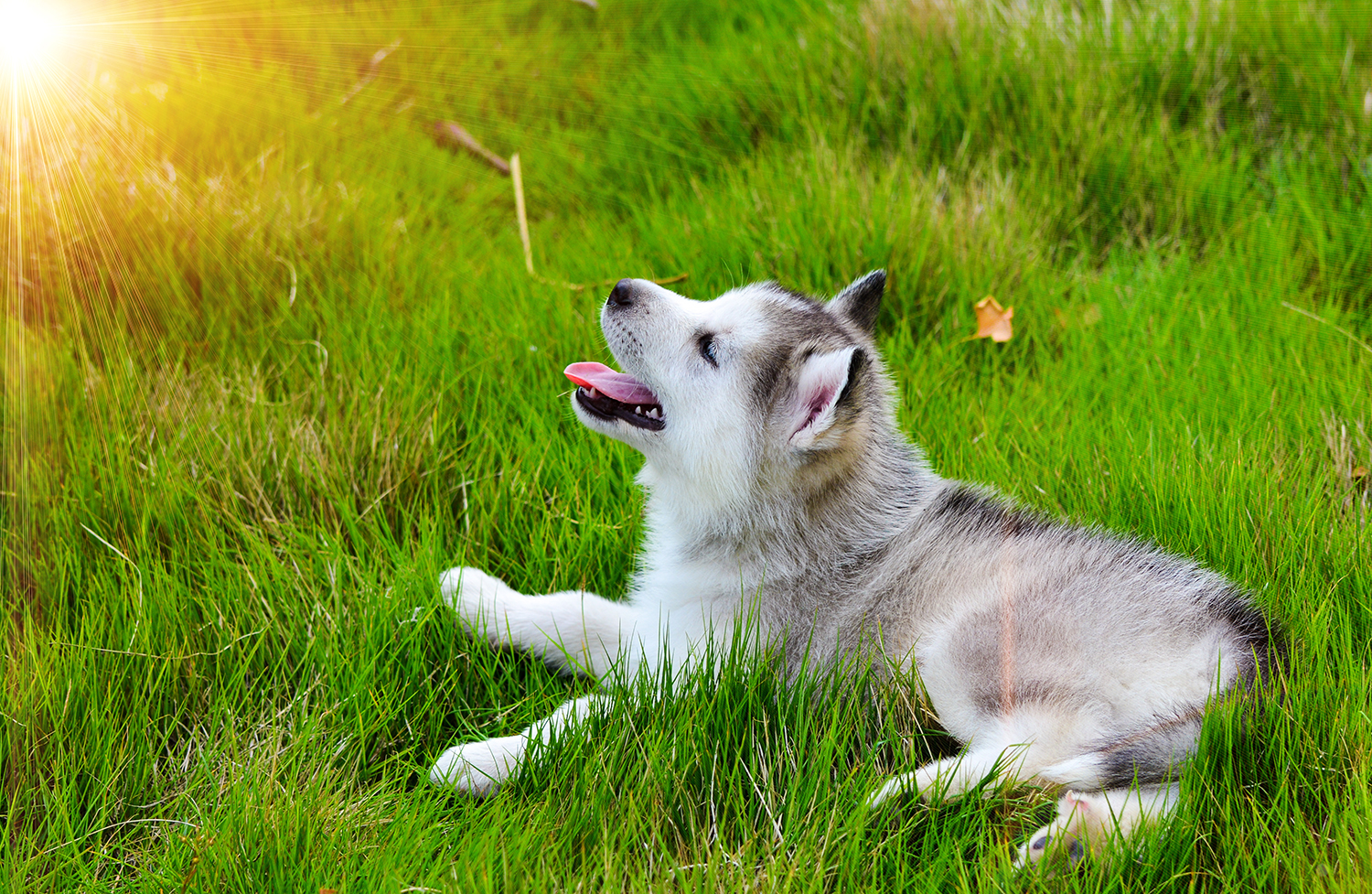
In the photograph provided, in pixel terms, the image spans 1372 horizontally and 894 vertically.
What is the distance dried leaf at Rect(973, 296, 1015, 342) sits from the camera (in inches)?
162

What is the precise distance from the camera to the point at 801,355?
3043 mm

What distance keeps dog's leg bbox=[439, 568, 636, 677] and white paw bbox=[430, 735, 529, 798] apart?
1.38 ft

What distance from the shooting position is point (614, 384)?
322 cm

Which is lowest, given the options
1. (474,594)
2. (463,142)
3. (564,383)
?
(474,594)

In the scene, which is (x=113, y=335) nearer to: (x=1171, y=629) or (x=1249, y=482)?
(x=1171, y=629)

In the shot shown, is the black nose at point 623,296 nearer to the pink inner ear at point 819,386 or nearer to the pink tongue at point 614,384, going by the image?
the pink tongue at point 614,384

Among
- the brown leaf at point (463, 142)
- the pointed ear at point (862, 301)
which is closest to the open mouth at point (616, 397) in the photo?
the pointed ear at point (862, 301)

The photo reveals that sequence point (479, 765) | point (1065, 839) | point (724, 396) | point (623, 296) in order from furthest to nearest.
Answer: point (623, 296) < point (724, 396) < point (479, 765) < point (1065, 839)

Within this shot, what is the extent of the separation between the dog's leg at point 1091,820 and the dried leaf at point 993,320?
2163mm

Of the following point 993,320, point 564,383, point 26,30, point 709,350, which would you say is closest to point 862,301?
point 709,350

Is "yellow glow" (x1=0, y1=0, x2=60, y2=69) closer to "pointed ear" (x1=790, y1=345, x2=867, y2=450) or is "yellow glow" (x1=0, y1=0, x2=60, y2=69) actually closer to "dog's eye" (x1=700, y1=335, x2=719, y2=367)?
"dog's eye" (x1=700, y1=335, x2=719, y2=367)

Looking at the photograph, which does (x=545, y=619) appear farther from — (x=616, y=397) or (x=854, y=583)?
(x=854, y=583)

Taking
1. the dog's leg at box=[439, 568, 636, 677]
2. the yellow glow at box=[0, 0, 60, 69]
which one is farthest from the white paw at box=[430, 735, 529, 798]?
the yellow glow at box=[0, 0, 60, 69]

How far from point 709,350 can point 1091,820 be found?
162cm
